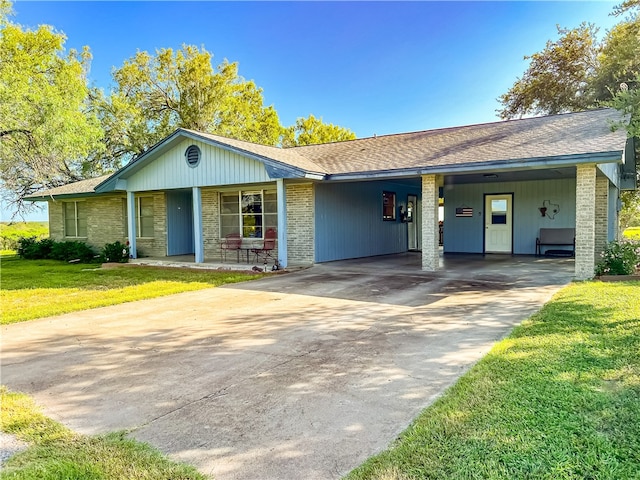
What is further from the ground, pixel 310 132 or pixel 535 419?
pixel 310 132

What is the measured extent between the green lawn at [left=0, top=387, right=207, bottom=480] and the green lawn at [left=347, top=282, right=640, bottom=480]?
1.20 metres

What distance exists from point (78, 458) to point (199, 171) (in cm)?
1153

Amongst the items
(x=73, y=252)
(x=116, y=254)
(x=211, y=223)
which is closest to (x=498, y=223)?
(x=211, y=223)

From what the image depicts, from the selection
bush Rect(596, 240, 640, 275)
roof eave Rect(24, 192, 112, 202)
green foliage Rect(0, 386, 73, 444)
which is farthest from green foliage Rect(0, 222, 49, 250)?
bush Rect(596, 240, 640, 275)

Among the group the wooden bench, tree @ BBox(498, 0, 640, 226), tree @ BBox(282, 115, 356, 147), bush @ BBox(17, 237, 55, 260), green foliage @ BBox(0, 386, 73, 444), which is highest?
tree @ BBox(282, 115, 356, 147)

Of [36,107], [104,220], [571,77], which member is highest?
[571,77]

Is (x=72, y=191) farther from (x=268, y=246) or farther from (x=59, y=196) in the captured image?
(x=268, y=246)

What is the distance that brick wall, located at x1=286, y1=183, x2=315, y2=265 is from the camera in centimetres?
1301

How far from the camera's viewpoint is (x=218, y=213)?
50.9 feet

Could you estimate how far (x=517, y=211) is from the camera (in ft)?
50.1

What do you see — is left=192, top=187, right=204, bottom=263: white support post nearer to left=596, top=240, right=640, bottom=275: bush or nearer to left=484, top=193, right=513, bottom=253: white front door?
left=484, top=193, right=513, bottom=253: white front door

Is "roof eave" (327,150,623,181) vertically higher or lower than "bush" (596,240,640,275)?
higher

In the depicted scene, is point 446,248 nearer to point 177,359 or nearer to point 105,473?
point 177,359

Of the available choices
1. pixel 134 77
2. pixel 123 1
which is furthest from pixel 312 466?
pixel 134 77
